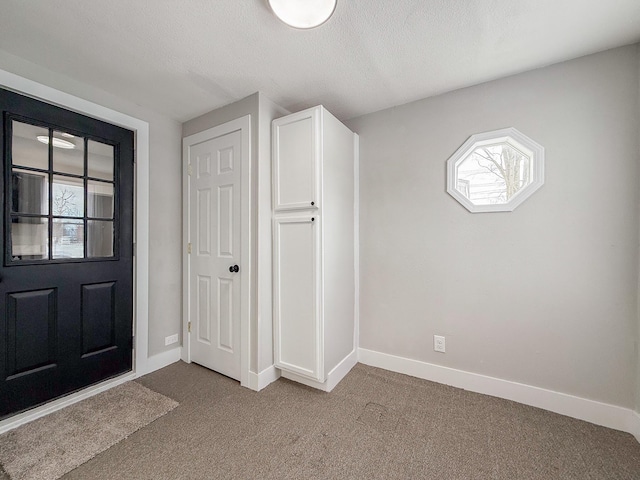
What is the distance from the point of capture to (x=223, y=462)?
4.62 feet

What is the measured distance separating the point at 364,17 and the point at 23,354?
290 centimetres

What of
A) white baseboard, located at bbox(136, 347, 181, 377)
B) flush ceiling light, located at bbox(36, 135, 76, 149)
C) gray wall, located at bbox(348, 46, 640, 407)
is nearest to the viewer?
gray wall, located at bbox(348, 46, 640, 407)

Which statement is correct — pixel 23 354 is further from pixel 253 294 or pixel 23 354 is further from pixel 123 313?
pixel 253 294

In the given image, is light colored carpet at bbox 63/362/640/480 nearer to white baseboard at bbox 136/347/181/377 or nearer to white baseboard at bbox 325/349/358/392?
white baseboard at bbox 325/349/358/392

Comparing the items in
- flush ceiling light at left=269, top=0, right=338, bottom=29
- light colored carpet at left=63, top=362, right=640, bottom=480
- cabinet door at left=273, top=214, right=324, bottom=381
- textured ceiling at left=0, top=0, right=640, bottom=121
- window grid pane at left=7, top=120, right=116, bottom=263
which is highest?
textured ceiling at left=0, top=0, right=640, bottom=121

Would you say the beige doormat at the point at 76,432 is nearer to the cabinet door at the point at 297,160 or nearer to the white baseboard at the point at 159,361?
the white baseboard at the point at 159,361

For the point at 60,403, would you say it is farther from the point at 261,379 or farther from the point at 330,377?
the point at 330,377

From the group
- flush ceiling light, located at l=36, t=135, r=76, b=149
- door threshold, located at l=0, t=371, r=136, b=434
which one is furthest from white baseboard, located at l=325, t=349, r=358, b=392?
flush ceiling light, located at l=36, t=135, r=76, b=149

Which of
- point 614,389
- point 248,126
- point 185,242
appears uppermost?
point 248,126

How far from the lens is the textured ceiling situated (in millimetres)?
1370

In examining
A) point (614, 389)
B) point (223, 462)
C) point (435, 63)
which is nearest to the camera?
point (223, 462)

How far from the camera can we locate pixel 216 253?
2.38 m

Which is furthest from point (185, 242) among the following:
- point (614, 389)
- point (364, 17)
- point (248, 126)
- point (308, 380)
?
point (614, 389)

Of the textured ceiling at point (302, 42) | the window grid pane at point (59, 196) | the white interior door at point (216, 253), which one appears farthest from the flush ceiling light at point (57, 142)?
the white interior door at point (216, 253)
